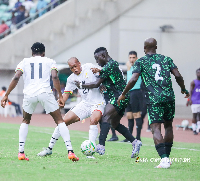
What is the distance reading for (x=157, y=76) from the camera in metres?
7.45

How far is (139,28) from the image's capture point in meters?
29.0

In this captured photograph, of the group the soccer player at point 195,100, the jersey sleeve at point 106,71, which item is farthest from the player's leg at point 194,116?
the jersey sleeve at point 106,71

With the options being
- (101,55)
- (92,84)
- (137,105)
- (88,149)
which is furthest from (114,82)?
(137,105)

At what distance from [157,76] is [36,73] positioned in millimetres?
2037

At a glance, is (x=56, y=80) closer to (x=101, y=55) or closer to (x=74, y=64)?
(x=74, y=64)

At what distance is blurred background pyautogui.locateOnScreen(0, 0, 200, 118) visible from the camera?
28922 millimetres

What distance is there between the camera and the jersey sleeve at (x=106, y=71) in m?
8.76

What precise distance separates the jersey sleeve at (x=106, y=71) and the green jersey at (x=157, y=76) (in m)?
1.29

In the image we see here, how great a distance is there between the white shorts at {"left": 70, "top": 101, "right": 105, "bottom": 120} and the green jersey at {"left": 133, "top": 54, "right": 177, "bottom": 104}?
5.85 ft

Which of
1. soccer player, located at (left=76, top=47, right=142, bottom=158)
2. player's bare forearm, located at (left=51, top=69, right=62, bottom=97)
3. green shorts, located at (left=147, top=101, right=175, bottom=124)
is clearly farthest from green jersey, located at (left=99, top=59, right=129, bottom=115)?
green shorts, located at (left=147, top=101, right=175, bottom=124)

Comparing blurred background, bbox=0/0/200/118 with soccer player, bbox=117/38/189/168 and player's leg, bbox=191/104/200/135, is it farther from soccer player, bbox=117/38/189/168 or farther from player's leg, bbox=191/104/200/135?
soccer player, bbox=117/38/189/168

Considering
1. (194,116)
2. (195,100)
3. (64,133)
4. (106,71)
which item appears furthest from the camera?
(195,100)

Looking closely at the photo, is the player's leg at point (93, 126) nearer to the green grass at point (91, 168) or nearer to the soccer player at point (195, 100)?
the green grass at point (91, 168)

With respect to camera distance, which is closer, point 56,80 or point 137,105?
point 56,80
